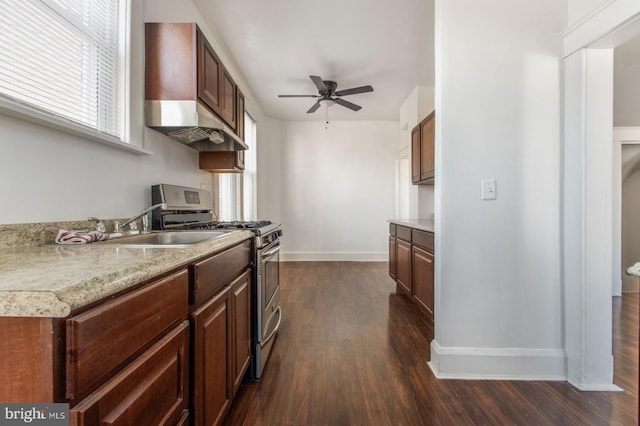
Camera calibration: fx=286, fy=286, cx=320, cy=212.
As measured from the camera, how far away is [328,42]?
2.89 meters

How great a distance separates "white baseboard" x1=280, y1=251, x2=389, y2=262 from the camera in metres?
5.41

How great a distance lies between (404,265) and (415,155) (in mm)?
1468

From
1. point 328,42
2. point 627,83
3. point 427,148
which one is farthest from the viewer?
point 427,148

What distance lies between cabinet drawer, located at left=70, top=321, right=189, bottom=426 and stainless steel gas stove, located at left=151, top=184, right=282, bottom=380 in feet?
2.69

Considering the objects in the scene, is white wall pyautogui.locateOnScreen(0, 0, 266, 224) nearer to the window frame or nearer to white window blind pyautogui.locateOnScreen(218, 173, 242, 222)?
the window frame

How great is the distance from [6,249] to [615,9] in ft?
9.21

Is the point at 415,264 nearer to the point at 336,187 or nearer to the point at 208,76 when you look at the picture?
the point at 208,76

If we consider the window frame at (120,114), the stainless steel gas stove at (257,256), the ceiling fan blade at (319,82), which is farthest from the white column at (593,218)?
the window frame at (120,114)

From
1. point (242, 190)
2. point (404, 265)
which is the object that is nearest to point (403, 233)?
point (404, 265)

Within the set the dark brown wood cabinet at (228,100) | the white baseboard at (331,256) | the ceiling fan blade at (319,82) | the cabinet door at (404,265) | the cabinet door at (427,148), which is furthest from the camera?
the white baseboard at (331,256)

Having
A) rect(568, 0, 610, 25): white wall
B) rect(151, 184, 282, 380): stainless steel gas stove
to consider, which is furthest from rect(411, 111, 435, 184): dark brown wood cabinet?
rect(151, 184, 282, 380): stainless steel gas stove

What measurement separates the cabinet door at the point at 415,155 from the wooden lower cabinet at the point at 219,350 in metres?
2.74

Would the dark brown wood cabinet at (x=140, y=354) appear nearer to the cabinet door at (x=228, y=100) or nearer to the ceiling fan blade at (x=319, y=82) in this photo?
the cabinet door at (x=228, y=100)

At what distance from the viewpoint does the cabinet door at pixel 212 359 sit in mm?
976
